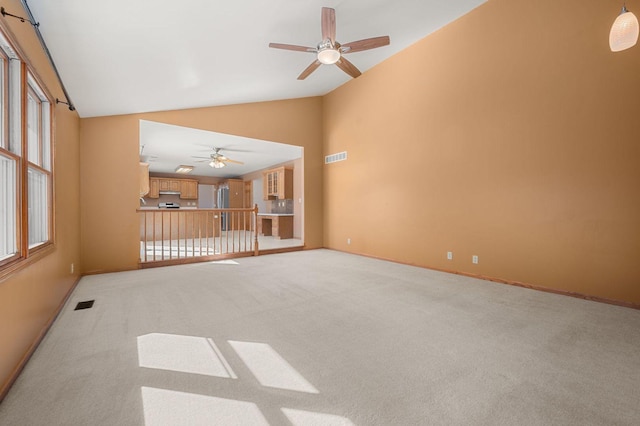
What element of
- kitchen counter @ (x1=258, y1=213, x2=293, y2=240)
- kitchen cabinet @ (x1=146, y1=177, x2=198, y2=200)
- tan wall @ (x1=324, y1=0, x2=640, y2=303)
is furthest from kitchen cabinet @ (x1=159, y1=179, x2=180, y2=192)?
tan wall @ (x1=324, y1=0, x2=640, y2=303)

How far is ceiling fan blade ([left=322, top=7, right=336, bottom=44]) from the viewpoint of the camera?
2736 mm

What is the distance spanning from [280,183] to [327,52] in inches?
224

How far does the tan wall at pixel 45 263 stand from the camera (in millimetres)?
1547

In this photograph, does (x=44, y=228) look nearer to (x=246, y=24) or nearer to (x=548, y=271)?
(x=246, y=24)

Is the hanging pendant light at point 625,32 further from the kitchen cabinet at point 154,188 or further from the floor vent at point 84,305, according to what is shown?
the kitchen cabinet at point 154,188

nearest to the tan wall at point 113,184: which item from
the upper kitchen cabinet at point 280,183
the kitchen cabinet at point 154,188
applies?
the upper kitchen cabinet at point 280,183

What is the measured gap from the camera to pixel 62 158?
2951 mm

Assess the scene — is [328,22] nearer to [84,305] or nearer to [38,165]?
[38,165]

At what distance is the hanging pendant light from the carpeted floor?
89.1 inches

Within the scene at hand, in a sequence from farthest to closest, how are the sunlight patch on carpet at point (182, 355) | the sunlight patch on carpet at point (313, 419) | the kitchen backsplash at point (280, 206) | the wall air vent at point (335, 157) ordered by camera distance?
the kitchen backsplash at point (280, 206)
the wall air vent at point (335, 157)
the sunlight patch on carpet at point (182, 355)
the sunlight patch on carpet at point (313, 419)

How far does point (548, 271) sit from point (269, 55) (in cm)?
451

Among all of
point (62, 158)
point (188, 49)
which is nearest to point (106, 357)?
point (62, 158)

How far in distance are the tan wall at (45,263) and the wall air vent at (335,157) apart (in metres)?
4.54

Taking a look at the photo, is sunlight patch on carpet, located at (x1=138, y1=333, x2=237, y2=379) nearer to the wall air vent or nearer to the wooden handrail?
the wooden handrail
